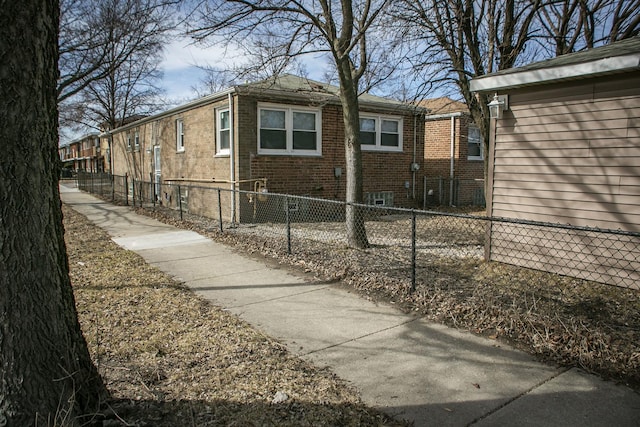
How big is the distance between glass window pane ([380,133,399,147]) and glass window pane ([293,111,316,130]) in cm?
294

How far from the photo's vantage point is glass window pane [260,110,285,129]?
1190 centimetres

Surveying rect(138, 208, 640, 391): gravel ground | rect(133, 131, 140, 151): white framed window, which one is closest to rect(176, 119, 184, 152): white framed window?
rect(133, 131, 140, 151): white framed window

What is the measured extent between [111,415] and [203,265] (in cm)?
453

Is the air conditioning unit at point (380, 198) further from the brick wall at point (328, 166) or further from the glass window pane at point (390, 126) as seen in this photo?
the glass window pane at point (390, 126)

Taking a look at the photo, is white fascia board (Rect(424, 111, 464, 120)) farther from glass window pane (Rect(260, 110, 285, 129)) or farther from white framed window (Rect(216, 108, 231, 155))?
white framed window (Rect(216, 108, 231, 155))

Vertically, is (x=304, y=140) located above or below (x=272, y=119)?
below

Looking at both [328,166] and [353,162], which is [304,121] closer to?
[328,166]

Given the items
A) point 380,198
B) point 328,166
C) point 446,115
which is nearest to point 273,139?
point 328,166

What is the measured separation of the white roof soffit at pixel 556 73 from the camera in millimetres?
5270

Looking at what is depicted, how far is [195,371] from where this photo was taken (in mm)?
3365

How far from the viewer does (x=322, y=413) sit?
2795 millimetres

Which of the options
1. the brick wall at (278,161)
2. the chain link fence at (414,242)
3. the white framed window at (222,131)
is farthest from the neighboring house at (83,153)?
the chain link fence at (414,242)

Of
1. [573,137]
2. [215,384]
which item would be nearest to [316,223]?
[573,137]

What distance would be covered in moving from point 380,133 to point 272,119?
13.7 ft
